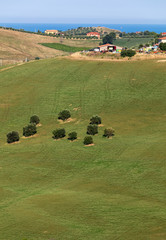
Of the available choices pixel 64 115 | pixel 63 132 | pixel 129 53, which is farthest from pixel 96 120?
pixel 129 53

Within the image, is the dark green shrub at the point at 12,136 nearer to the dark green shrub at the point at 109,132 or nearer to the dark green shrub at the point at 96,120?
the dark green shrub at the point at 96,120

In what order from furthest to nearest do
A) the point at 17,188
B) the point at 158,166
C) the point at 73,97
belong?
the point at 73,97
the point at 158,166
the point at 17,188

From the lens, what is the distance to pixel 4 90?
106 metres

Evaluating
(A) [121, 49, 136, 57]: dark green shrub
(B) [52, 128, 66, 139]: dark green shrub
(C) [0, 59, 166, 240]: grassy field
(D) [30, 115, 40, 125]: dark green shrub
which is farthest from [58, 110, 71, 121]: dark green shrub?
(A) [121, 49, 136, 57]: dark green shrub

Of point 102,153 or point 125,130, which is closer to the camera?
point 102,153

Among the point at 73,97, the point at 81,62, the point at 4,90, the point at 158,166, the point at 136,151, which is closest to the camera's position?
the point at 158,166

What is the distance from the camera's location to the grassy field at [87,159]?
33.3m

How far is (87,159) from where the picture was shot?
55375 millimetres

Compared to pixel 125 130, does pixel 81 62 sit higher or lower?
higher

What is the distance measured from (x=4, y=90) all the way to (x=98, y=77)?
2622cm

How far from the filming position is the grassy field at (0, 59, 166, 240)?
33281 millimetres

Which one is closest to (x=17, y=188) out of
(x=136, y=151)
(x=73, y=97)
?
(x=136, y=151)

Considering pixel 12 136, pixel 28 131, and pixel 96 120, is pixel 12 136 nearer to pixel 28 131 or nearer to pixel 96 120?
pixel 28 131

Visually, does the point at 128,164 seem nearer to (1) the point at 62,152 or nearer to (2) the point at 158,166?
(2) the point at 158,166
